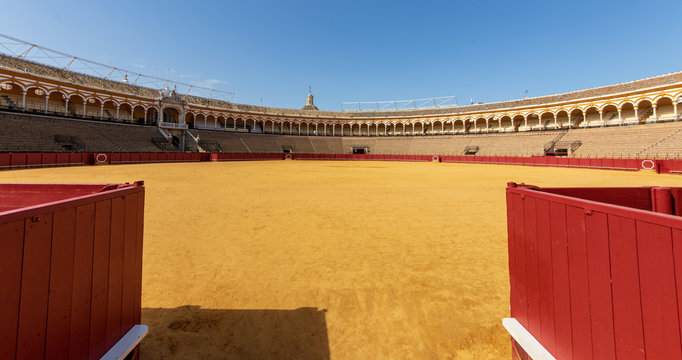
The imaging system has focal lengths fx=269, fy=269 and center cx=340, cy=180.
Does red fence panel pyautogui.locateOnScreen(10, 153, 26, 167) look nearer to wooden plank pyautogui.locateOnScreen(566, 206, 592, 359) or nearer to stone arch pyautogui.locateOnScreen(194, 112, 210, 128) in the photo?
stone arch pyautogui.locateOnScreen(194, 112, 210, 128)

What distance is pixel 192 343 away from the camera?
2568 millimetres

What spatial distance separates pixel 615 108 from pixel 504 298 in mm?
48762

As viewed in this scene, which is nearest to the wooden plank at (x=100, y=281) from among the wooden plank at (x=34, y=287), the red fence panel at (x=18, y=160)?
the wooden plank at (x=34, y=287)

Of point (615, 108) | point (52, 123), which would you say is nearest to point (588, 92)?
point (615, 108)

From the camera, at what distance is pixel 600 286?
1638mm

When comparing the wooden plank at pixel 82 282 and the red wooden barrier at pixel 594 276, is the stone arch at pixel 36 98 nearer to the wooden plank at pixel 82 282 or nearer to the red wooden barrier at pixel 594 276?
the wooden plank at pixel 82 282

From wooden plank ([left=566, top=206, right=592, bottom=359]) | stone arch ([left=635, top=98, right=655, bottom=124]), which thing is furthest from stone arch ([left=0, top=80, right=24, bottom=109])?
stone arch ([left=635, top=98, right=655, bottom=124])

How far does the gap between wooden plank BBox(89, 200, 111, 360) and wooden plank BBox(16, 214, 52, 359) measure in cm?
39

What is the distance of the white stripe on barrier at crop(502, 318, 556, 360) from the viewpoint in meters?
1.98

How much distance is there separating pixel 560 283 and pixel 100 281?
3.31m

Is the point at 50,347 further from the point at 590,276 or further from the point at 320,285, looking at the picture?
the point at 590,276

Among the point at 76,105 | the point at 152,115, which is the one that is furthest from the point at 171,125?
the point at 76,105

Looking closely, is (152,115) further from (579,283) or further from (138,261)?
(579,283)

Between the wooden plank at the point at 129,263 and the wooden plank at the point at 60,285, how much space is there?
579 millimetres
